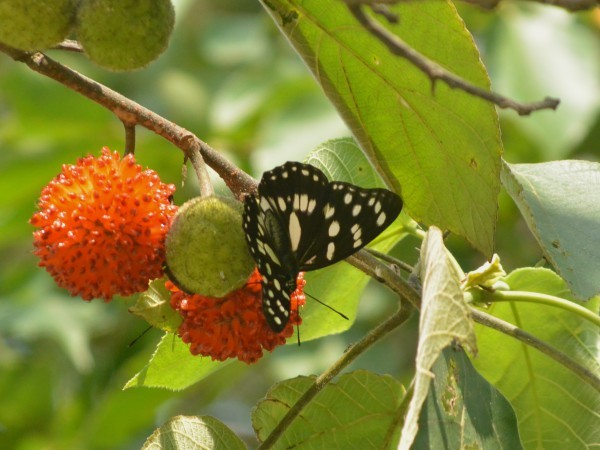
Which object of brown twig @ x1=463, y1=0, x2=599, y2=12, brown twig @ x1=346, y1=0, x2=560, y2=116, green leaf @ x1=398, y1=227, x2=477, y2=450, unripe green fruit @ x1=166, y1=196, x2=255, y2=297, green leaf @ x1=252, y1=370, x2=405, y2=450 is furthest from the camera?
green leaf @ x1=252, y1=370, x2=405, y2=450

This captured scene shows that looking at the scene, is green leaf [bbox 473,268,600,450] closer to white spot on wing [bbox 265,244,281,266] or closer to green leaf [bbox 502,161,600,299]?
green leaf [bbox 502,161,600,299]

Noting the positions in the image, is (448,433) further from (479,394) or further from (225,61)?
(225,61)

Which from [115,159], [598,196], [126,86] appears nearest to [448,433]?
[598,196]

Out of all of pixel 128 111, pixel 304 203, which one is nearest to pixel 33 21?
pixel 128 111

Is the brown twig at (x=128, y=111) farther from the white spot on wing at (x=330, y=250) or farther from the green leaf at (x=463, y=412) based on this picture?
the green leaf at (x=463, y=412)

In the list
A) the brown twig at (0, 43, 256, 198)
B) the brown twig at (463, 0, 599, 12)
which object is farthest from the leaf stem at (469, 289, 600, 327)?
the brown twig at (463, 0, 599, 12)

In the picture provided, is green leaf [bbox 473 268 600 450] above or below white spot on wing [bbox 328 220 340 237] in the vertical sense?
below
